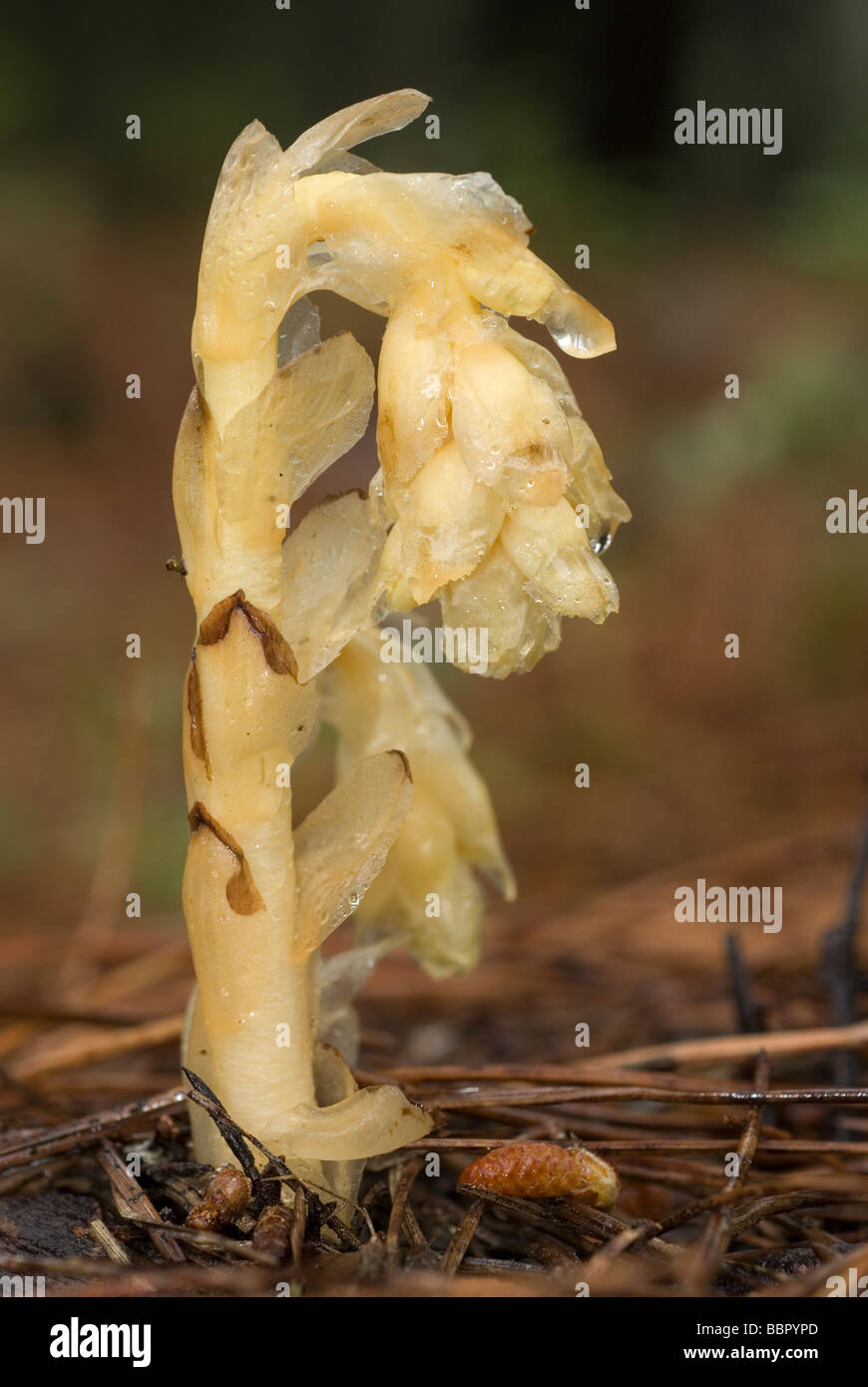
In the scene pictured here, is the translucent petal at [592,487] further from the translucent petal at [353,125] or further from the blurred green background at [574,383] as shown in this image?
the blurred green background at [574,383]

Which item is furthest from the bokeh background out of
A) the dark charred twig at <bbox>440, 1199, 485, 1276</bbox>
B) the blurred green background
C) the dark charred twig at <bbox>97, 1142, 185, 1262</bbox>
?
the dark charred twig at <bbox>97, 1142, 185, 1262</bbox>

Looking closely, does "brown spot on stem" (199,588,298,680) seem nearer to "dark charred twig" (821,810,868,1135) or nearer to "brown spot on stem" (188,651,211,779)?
"brown spot on stem" (188,651,211,779)

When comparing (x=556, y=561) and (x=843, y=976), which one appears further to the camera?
(x=843, y=976)

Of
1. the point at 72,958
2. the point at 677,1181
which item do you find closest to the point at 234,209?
the point at 677,1181

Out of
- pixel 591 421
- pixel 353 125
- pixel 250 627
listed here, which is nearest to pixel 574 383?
pixel 591 421

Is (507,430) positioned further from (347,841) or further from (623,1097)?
(623,1097)

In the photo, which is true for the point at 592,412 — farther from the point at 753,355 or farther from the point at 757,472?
the point at 757,472

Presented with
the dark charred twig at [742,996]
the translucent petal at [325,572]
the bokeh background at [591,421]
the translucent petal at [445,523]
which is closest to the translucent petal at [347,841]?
the translucent petal at [325,572]
